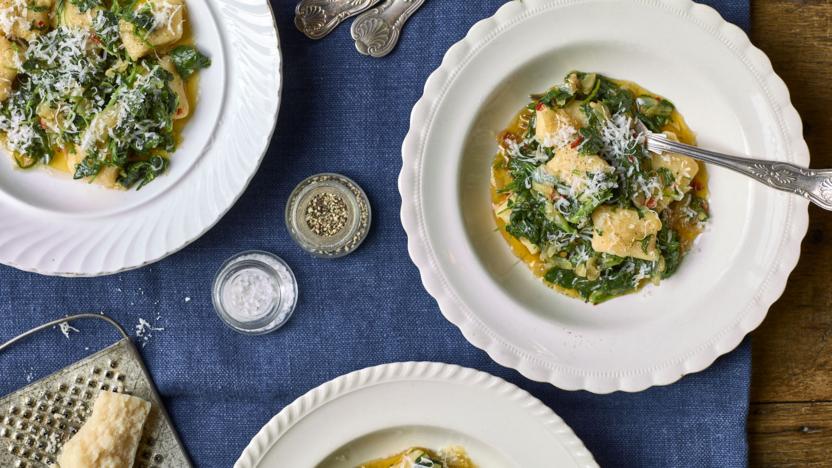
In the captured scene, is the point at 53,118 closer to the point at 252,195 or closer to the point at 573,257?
the point at 252,195

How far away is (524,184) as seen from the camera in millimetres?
2514

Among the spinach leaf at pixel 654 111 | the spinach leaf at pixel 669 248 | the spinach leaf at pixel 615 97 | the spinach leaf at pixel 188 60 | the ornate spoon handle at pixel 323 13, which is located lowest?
the spinach leaf at pixel 669 248

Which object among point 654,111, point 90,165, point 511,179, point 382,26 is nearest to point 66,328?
point 90,165

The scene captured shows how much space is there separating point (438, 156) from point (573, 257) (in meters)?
0.64

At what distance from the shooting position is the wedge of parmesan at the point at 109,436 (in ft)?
8.42

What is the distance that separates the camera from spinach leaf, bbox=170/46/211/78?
2559 mm

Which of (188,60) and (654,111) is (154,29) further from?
(654,111)

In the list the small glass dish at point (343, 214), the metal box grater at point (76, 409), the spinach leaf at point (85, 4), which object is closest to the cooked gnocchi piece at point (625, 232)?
the small glass dish at point (343, 214)

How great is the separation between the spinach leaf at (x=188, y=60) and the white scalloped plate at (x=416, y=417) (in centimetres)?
130

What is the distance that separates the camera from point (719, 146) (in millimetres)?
2510

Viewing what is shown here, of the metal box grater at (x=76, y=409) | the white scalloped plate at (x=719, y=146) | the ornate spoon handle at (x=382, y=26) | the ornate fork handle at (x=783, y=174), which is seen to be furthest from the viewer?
the metal box grater at (x=76, y=409)

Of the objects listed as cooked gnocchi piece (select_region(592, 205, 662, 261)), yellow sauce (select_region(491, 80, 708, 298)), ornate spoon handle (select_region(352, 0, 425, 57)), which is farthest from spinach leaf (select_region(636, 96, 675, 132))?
ornate spoon handle (select_region(352, 0, 425, 57))

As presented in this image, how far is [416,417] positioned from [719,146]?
5.00ft

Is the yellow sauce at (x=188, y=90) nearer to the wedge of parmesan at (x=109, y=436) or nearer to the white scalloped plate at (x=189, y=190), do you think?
the white scalloped plate at (x=189, y=190)
